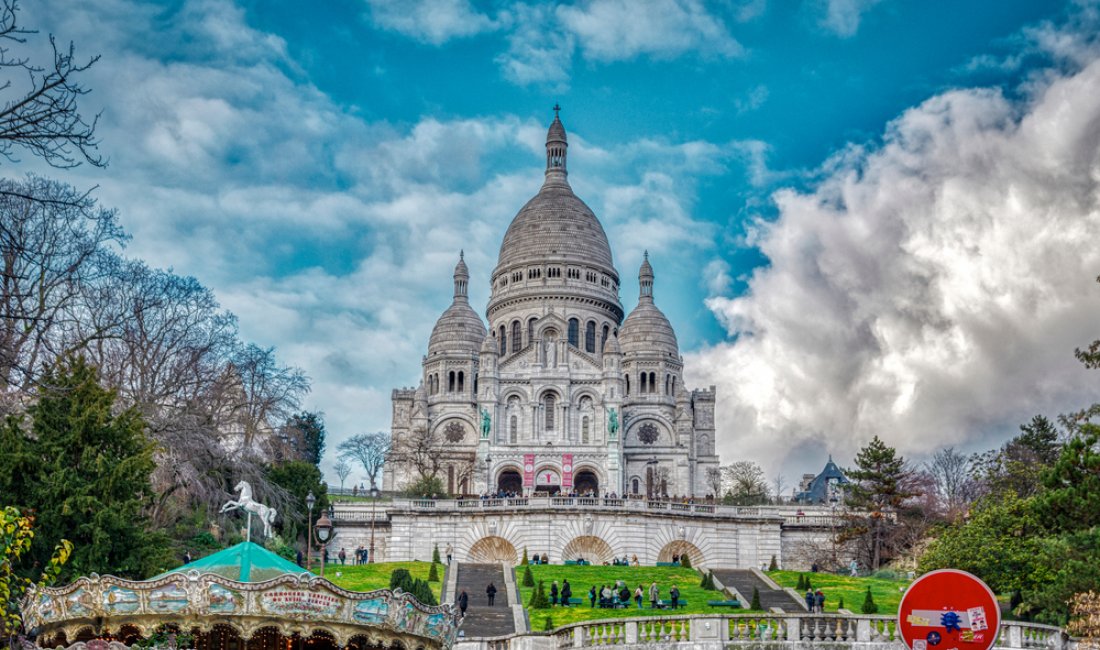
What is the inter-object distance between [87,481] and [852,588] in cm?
2974

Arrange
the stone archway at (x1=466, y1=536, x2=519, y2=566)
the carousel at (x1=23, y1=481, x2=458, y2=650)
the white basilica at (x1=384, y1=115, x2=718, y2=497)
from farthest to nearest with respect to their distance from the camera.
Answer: the white basilica at (x1=384, y1=115, x2=718, y2=497) < the stone archway at (x1=466, y1=536, x2=519, y2=566) < the carousel at (x1=23, y1=481, x2=458, y2=650)

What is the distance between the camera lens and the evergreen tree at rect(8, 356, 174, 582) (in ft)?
111

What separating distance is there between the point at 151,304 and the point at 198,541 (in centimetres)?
971

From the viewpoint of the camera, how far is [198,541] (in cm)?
4741

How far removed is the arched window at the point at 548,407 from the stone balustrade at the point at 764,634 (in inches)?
2354

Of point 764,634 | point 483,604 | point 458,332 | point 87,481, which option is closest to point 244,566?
point 764,634

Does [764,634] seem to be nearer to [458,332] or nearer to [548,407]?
[548,407]

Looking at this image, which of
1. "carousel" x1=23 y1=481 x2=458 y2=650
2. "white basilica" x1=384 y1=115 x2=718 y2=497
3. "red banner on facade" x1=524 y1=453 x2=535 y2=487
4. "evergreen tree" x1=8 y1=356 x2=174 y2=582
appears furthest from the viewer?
"white basilica" x1=384 y1=115 x2=718 y2=497

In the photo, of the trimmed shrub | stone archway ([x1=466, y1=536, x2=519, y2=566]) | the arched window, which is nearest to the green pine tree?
the trimmed shrub

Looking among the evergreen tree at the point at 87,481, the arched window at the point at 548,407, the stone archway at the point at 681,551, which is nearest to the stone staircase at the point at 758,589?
the stone archway at the point at 681,551

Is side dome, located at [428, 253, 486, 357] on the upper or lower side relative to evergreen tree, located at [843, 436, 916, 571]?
upper

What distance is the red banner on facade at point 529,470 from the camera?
283 feet

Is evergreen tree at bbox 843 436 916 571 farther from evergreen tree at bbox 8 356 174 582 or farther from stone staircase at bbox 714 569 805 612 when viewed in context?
evergreen tree at bbox 8 356 174 582

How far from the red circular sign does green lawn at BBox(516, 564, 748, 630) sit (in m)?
30.4
